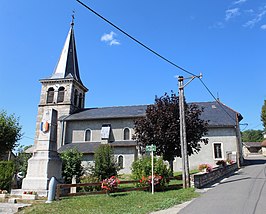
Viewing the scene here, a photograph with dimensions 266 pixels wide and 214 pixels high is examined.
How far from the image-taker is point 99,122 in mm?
32281

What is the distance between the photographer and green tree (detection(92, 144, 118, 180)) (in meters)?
16.1

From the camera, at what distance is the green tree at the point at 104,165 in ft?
52.7

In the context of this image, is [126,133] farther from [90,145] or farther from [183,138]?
[183,138]

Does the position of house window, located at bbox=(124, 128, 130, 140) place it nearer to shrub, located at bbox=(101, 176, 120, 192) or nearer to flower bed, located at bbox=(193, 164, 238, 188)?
flower bed, located at bbox=(193, 164, 238, 188)

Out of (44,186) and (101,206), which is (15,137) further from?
(101,206)

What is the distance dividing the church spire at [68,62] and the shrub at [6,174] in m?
24.7

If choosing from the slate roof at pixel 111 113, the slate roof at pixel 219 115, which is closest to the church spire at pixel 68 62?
the slate roof at pixel 111 113

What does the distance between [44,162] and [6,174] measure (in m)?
3.69

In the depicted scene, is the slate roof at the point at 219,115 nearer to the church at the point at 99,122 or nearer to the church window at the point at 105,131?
the church at the point at 99,122

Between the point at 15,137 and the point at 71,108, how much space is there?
1277 centimetres

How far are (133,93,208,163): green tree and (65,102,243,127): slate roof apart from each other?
9530mm

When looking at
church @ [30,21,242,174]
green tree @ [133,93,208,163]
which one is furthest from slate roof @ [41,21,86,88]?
green tree @ [133,93,208,163]

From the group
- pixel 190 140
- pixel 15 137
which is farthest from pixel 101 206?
pixel 15 137

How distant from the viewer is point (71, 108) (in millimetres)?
35812
